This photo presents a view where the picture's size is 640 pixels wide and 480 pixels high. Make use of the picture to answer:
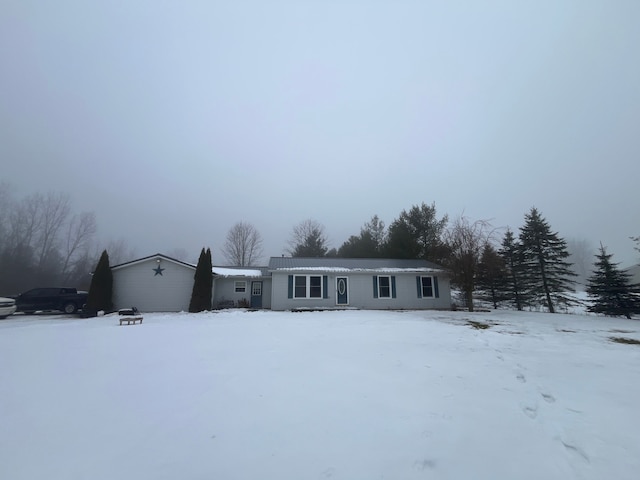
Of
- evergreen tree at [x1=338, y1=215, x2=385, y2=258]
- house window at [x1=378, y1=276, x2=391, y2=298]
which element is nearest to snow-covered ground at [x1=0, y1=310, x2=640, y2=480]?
house window at [x1=378, y1=276, x2=391, y2=298]

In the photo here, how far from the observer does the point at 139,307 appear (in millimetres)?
18250

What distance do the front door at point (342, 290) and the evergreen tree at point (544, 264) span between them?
12476mm

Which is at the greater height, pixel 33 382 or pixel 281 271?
pixel 281 271

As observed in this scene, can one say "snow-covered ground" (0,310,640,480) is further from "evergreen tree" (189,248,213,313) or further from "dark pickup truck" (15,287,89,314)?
"dark pickup truck" (15,287,89,314)

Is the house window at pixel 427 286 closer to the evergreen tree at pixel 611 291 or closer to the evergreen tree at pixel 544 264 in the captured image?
the evergreen tree at pixel 544 264

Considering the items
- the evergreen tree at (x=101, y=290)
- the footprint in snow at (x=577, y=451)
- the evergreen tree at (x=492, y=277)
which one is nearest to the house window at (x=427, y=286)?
A: the evergreen tree at (x=492, y=277)

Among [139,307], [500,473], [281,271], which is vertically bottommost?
[500,473]

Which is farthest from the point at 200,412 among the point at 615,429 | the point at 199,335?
the point at 199,335

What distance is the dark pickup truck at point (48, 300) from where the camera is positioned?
17141 millimetres

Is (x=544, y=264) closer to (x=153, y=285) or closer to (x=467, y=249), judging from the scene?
(x=467, y=249)

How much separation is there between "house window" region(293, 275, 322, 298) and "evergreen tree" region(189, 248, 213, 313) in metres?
5.33

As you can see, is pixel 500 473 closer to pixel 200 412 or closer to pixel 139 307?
pixel 200 412

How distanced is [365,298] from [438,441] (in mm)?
16288

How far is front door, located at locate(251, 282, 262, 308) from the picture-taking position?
65.5ft
